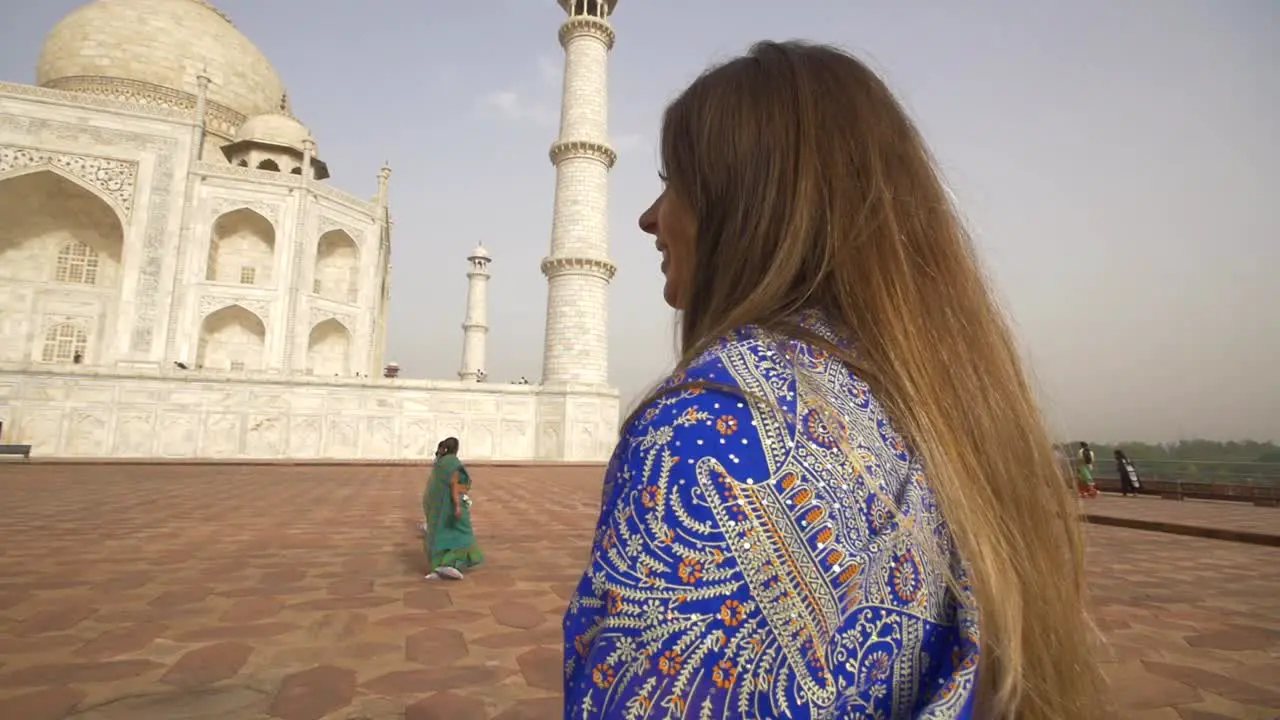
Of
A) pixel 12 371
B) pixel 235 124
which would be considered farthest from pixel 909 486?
pixel 235 124

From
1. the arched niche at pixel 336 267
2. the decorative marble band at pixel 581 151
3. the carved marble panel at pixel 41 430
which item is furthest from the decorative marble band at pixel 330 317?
the decorative marble band at pixel 581 151

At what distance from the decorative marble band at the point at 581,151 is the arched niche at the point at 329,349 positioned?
899cm

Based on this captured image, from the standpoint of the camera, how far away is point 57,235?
19266 mm

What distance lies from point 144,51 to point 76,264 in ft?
27.2

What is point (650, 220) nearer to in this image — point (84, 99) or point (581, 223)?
point (581, 223)

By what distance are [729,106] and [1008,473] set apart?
1.86ft

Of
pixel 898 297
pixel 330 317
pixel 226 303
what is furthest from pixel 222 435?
Answer: pixel 898 297

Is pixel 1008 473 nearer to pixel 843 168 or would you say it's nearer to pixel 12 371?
pixel 843 168

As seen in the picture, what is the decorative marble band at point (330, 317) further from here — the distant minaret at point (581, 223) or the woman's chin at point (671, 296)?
the woman's chin at point (671, 296)

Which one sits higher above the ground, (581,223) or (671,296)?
(581,223)

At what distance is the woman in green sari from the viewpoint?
4.07 meters

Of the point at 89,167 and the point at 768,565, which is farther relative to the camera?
the point at 89,167

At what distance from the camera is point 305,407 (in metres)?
15.4

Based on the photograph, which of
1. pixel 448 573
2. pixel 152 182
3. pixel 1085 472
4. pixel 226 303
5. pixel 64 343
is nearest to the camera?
pixel 448 573
